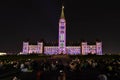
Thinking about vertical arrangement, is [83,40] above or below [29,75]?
above

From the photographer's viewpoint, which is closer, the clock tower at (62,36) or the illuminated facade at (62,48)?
the clock tower at (62,36)

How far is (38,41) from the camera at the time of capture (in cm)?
17662

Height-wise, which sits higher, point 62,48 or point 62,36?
point 62,36

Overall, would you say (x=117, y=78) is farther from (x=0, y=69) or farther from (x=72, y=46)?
(x=72, y=46)

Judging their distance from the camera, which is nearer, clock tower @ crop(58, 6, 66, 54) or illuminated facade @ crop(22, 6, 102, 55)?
clock tower @ crop(58, 6, 66, 54)

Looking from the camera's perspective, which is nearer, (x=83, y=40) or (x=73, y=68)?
(x=73, y=68)

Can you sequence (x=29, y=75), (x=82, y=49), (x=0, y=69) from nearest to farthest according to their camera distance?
(x=29, y=75)
(x=0, y=69)
(x=82, y=49)

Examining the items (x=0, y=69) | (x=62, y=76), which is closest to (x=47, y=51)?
(x=0, y=69)

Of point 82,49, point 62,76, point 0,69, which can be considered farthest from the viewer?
point 82,49

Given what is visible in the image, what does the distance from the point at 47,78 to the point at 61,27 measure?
534ft

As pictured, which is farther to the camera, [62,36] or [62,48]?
[62,36]

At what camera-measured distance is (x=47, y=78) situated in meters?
17.1

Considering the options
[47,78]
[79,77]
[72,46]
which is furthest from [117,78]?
[72,46]

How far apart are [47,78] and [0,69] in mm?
10810
